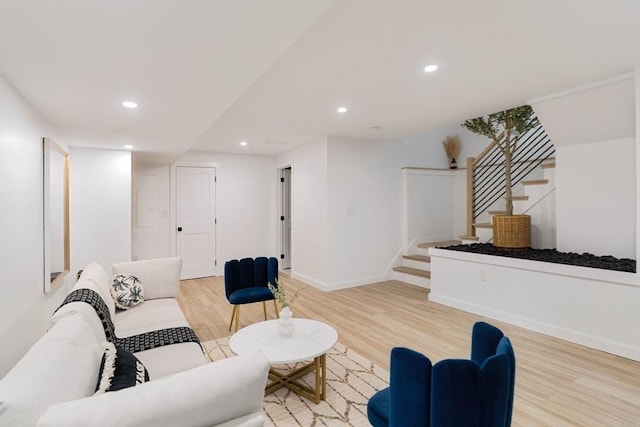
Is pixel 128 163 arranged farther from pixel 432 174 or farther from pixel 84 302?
pixel 432 174

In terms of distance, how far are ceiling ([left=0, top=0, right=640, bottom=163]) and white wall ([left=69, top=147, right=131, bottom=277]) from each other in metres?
0.99

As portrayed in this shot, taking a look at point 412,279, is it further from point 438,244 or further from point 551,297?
point 551,297

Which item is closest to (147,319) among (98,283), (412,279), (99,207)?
(98,283)

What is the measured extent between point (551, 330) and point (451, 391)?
289cm

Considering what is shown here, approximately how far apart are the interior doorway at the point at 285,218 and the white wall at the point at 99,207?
2890mm

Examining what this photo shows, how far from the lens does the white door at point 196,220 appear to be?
609 centimetres

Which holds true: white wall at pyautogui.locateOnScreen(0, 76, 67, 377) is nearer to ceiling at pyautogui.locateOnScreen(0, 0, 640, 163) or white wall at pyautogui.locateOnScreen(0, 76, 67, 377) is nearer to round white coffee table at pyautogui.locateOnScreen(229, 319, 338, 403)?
ceiling at pyautogui.locateOnScreen(0, 0, 640, 163)

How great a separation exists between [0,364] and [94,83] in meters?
1.83

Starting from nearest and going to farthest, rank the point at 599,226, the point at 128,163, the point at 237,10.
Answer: the point at 237,10
the point at 599,226
the point at 128,163

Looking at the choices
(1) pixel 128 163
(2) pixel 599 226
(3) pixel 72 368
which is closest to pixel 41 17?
(3) pixel 72 368

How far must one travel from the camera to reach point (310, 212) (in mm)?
5488

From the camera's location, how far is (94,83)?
2146 mm

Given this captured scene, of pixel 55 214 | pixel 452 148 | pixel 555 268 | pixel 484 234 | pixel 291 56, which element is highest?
pixel 452 148

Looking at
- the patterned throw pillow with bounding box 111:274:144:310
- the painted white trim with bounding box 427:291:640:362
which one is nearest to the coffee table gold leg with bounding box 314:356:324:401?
the patterned throw pillow with bounding box 111:274:144:310
